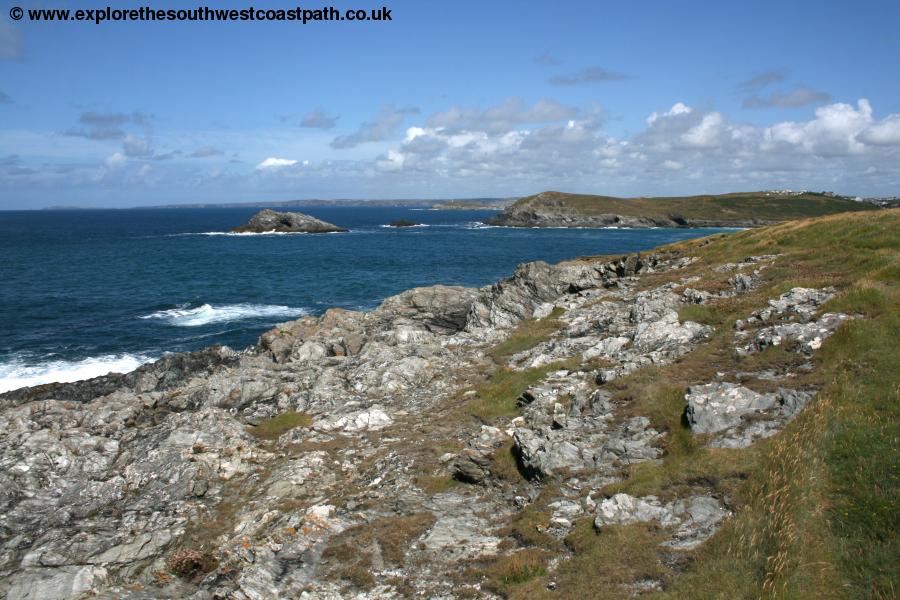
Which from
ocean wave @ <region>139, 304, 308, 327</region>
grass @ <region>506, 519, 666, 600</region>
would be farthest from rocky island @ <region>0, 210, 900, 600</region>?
ocean wave @ <region>139, 304, 308, 327</region>

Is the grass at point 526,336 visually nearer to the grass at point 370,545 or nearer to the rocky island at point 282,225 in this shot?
the grass at point 370,545

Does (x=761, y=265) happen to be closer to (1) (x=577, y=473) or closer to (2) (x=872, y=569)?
(1) (x=577, y=473)

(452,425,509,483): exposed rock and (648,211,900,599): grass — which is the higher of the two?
(648,211,900,599): grass

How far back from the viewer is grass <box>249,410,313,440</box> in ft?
85.6

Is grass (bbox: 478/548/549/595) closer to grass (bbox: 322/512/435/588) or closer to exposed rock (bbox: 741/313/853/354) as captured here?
grass (bbox: 322/512/435/588)

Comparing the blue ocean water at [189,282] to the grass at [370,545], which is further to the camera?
the blue ocean water at [189,282]

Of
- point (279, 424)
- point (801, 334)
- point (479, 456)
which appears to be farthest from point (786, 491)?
point (279, 424)

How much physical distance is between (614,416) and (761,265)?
26255 mm

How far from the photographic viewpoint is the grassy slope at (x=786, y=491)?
1173cm

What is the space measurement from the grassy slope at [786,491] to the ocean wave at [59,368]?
43550mm

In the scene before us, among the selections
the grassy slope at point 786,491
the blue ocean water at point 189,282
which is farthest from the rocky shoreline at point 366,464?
the blue ocean water at point 189,282

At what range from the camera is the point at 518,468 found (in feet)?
64.8

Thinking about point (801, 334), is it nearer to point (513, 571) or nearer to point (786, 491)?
point (786, 491)

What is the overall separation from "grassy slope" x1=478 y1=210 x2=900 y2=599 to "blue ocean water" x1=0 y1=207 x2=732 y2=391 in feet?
151
